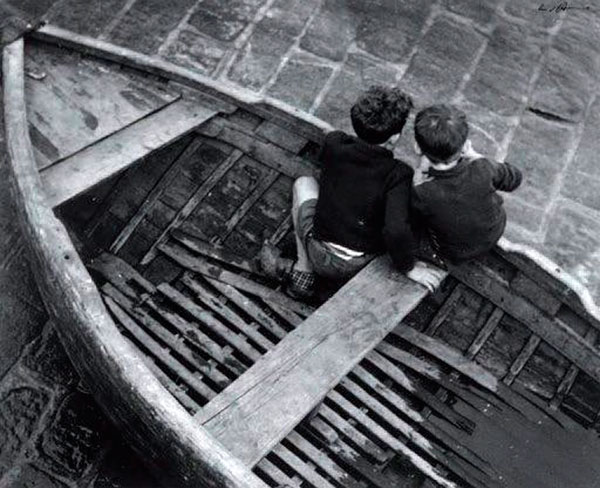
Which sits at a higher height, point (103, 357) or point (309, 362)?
point (103, 357)

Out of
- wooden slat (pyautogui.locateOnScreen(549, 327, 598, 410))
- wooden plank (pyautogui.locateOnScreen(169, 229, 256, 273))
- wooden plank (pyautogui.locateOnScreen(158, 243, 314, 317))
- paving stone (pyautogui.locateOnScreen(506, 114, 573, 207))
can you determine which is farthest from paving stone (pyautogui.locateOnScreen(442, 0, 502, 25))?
wooden slat (pyautogui.locateOnScreen(549, 327, 598, 410))

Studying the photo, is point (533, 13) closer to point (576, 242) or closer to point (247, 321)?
point (576, 242)

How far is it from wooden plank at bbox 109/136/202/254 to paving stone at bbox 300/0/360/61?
1.45m

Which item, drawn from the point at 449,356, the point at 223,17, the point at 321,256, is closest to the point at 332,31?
the point at 223,17

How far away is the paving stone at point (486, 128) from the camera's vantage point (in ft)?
18.7

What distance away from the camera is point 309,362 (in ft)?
13.1

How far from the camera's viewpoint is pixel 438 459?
13.6ft

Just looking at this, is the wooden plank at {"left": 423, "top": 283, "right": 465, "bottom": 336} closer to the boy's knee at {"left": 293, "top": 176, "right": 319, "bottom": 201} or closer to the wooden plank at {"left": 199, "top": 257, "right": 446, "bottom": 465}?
the wooden plank at {"left": 199, "top": 257, "right": 446, "bottom": 465}

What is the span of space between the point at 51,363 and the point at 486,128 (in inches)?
117

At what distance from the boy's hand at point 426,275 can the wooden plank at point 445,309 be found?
23 centimetres

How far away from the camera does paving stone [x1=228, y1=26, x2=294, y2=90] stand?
5895 millimetres

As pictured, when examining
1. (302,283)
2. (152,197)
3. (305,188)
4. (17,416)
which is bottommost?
(17,416)

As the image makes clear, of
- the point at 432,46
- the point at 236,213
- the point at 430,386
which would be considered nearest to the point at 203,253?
the point at 236,213
